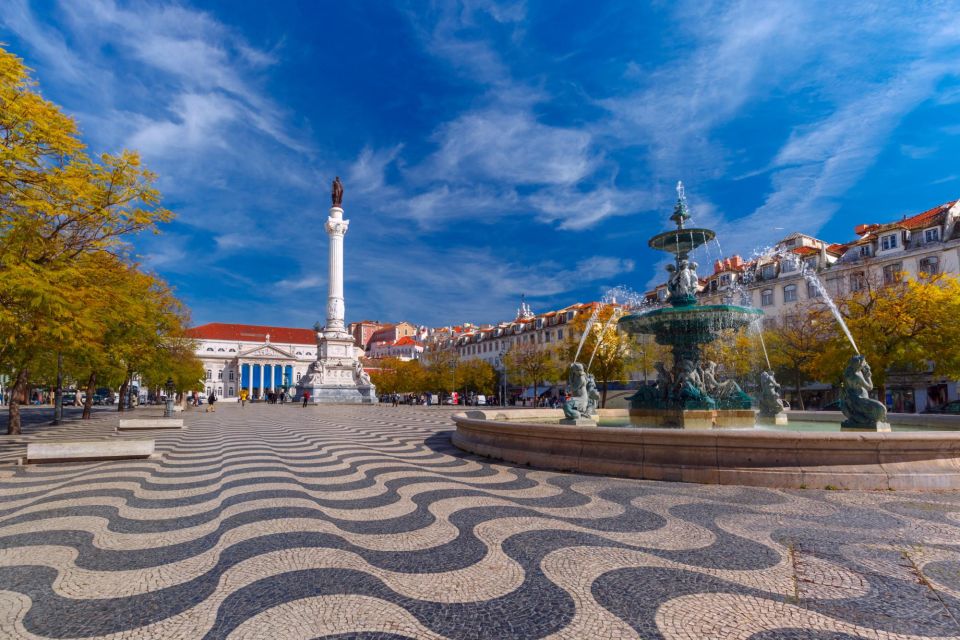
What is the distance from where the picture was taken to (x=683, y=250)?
44.1ft

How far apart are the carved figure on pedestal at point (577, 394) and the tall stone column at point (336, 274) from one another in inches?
1860

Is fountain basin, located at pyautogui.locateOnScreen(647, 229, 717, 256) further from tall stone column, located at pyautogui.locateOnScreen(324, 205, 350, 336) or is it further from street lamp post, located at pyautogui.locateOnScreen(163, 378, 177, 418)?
tall stone column, located at pyautogui.locateOnScreen(324, 205, 350, 336)

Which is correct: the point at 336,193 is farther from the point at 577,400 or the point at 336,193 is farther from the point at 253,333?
the point at 253,333

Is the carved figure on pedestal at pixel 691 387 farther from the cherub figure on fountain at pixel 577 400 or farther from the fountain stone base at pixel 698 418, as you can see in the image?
the cherub figure on fountain at pixel 577 400

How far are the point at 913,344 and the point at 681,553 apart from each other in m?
23.2

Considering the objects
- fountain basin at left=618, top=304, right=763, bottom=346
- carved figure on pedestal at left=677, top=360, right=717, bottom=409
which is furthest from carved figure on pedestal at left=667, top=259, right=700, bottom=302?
carved figure on pedestal at left=677, top=360, right=717, bottom=409

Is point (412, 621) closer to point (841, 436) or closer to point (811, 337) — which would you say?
point (841, 436)

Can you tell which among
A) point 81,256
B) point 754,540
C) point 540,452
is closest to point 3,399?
point 81,256

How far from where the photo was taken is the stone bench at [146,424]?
18.8 m

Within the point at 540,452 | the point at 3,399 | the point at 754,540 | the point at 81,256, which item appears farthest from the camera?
the point at 3,399

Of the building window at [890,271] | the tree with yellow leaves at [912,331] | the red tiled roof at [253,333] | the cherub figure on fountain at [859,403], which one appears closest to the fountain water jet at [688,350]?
the cherub figure on fountain at [859,403]

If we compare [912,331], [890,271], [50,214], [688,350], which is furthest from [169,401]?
[890,271]

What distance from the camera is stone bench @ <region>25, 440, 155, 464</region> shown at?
10.4 metres

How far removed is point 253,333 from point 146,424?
4626 inches
